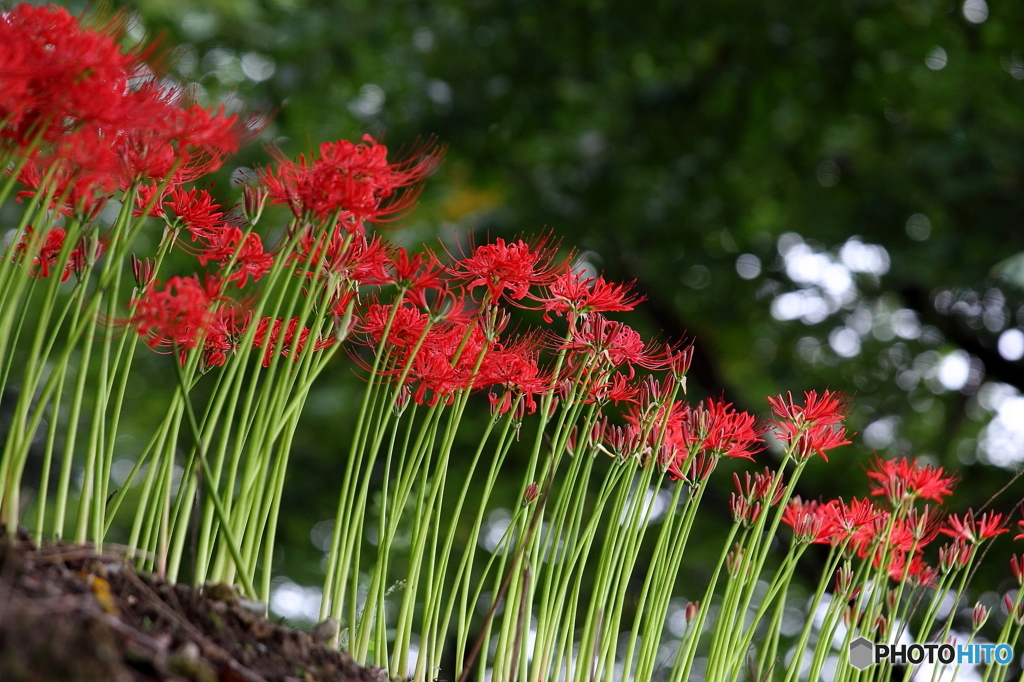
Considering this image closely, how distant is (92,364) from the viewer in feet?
17.0

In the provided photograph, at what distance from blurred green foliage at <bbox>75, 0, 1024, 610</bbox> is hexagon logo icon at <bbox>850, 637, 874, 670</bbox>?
2613 mm

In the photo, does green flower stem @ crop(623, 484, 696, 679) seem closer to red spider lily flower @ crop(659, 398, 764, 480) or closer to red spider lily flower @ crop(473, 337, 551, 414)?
red spider lily flower @ crop(659, 398, 764, 480)

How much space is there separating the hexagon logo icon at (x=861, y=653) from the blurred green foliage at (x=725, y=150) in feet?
8.57

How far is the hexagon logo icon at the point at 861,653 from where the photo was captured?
1447 millimetres

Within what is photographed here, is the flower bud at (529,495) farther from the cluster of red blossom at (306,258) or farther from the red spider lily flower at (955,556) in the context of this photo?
the red spider lily flower at (955,556)

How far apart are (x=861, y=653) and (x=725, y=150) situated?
3.30 meters

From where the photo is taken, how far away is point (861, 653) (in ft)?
4.78

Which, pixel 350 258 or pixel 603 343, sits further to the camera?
pixel 603 343

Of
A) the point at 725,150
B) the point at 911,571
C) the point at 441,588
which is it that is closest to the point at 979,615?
the point at 911,571

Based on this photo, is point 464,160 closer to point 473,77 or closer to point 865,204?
point 473,77

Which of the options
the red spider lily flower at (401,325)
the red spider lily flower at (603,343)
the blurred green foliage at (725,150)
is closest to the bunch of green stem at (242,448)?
the red spider lily flower at (401,325)

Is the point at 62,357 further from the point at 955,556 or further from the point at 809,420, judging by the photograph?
the point at 955,556

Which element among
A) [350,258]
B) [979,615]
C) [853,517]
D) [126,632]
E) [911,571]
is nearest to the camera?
[126,632]

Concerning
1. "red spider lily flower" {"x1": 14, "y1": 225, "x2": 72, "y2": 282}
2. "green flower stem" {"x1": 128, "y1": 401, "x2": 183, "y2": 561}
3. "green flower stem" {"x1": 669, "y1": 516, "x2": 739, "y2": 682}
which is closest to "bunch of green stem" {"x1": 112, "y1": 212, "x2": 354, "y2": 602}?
"green flower stem" {"x1": 128, "y1": 401, "x2": 183, "y2": 561}
